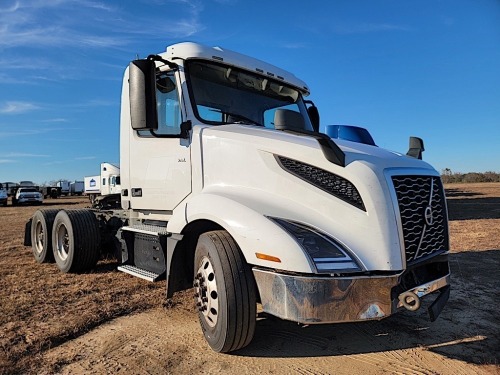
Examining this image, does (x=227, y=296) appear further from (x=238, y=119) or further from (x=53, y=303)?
(x=53, y=303)

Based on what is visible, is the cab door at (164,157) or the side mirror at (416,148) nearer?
the side mirror at (416,148)

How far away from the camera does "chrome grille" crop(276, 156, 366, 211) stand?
2945 millimetres

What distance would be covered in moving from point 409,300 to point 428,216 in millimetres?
752

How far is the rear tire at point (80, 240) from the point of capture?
5.84m

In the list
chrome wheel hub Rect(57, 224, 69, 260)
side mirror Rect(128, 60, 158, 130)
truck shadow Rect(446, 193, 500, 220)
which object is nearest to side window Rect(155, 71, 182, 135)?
side mirror Rect(128, 60, 158, 130)

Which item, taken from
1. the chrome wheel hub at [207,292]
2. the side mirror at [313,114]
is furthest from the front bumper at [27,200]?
the chrome wheel hub at [207,292]

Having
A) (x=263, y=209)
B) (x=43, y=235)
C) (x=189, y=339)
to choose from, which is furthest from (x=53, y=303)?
(x=263, y=209)

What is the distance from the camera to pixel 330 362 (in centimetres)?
312

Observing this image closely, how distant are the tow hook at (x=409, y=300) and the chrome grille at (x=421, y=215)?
0.89 feet

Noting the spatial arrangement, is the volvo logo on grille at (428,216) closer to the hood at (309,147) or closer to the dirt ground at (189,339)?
the hood at (309,147)

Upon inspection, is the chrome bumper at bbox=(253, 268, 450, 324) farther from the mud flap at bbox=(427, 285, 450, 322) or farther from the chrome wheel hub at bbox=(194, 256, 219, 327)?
the chrome wheel hub at bbox=(194, 256, 219, 327)

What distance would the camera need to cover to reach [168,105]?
13.9ft

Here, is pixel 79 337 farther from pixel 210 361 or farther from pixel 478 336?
pixel 478 336

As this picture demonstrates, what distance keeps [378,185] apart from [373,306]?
2.93 ft
